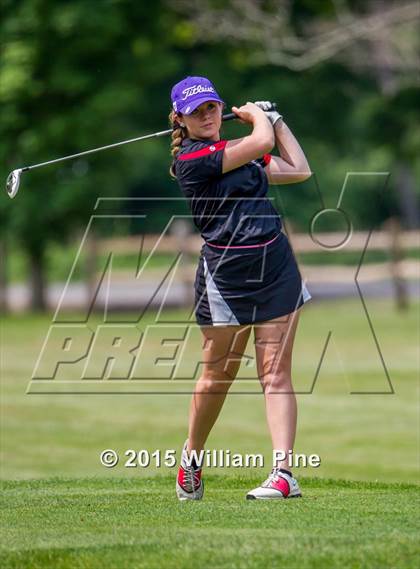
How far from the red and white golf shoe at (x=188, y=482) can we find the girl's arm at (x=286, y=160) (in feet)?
4.58

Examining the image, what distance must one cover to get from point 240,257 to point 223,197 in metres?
0.28

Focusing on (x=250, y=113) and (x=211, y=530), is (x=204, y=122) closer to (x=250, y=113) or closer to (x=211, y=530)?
(x=250, y=113)

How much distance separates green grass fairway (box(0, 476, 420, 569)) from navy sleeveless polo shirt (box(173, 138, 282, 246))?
121 cm

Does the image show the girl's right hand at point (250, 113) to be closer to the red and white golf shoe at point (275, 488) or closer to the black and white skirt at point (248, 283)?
the black and white skirt at point (248, 283)

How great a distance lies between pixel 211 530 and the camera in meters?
5.38

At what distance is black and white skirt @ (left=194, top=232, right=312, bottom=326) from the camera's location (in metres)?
6.26

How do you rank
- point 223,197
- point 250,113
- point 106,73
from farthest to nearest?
point 106,73, point 250,113, point 223,197

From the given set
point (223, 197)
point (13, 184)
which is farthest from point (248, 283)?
point (13, 184)

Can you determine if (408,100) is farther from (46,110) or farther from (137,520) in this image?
(137,520)

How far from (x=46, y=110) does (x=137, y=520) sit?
2170cm

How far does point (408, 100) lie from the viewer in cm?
2584

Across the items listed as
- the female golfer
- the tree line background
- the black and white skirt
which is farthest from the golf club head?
the tree line background

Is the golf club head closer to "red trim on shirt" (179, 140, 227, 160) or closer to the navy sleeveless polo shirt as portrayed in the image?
the navy sleeveless polo shirt

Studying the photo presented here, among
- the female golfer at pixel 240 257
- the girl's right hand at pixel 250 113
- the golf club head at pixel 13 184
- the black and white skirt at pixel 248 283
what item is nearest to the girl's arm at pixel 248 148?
the female golfer at pixel 240 257
